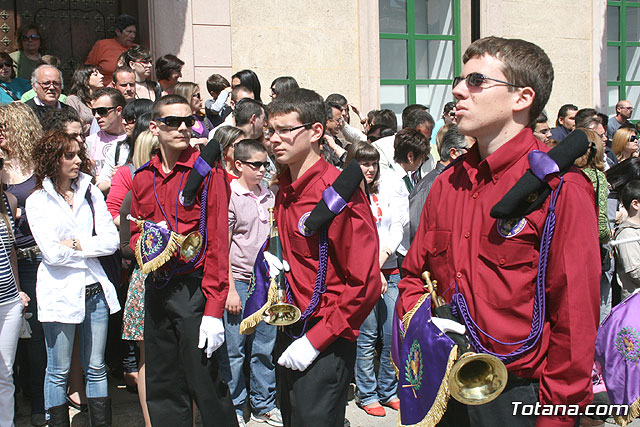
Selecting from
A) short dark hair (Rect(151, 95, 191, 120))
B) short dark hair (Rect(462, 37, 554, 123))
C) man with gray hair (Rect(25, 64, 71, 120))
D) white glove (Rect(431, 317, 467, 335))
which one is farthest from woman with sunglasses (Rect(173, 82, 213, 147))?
white glove (Rect(431, 317, 467, 335))

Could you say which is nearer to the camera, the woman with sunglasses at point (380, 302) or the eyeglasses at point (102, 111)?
the woman with sunglasses at point (380, 302)

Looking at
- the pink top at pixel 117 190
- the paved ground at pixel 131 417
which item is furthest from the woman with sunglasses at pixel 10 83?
the paved ground at pixel 131 417

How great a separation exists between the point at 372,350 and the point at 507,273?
134 inches

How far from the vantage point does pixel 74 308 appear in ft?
15.5

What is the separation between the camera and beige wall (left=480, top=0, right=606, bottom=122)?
11.4m

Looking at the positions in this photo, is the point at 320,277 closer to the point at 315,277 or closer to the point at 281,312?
the point at 315,277

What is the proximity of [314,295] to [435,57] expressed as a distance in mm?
9185

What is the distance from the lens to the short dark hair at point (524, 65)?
2.46m

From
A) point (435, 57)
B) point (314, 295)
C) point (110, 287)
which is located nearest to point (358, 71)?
point (435, 57)

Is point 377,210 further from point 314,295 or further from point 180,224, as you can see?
point 314,295

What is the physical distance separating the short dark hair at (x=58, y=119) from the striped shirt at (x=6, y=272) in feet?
4.00

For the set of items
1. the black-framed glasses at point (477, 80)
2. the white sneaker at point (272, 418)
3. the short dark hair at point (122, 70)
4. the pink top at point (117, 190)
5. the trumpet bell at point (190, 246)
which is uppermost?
the short dark hair at point (122, 70)

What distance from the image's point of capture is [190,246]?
402 cm

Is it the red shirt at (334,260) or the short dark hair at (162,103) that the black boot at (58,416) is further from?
the red shirt at (334,260)
